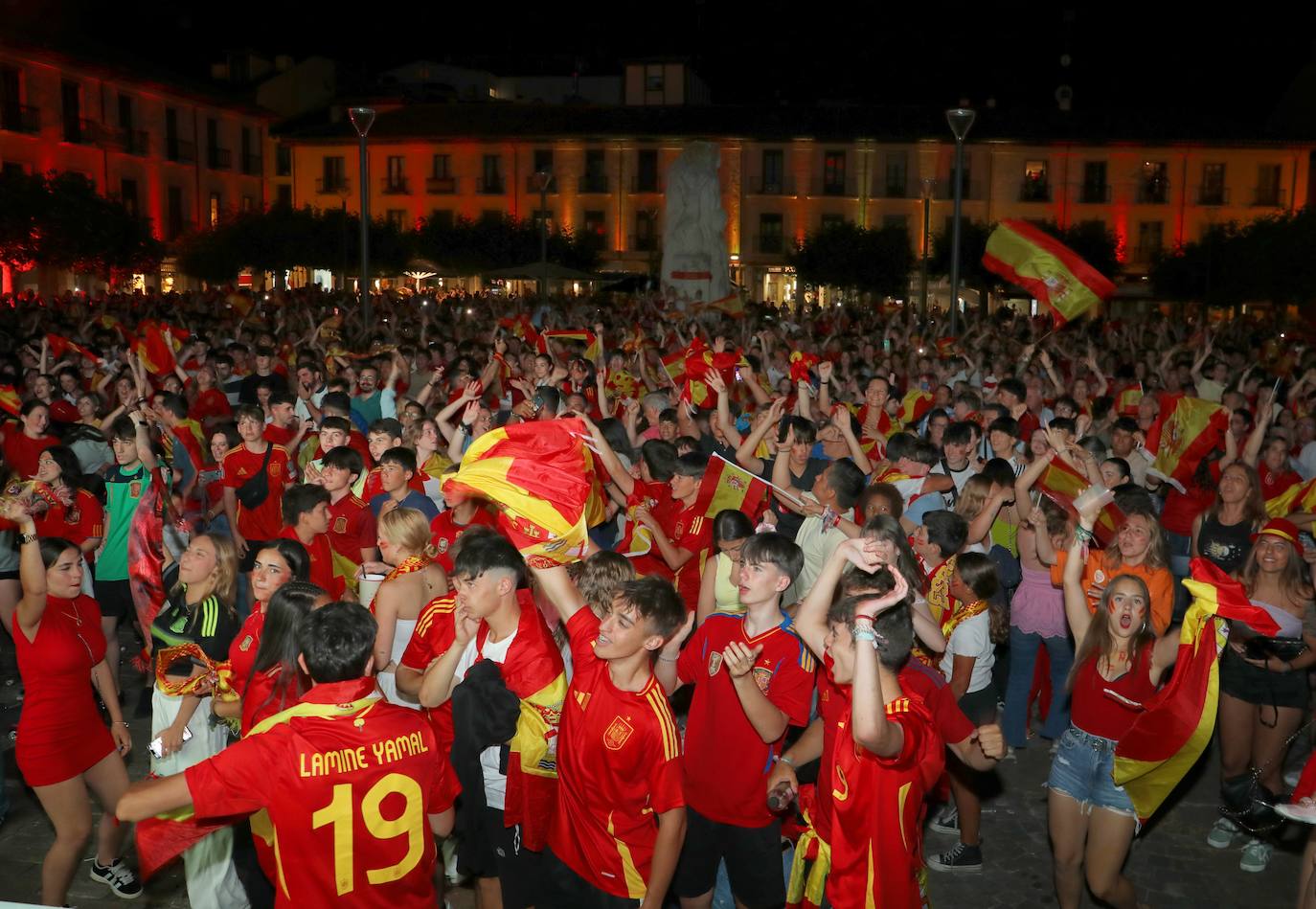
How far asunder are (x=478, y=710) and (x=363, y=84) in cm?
6454

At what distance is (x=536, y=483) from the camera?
424cm

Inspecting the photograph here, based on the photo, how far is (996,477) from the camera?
673cm

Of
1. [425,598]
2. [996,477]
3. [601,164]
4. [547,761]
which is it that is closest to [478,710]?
[547,761]

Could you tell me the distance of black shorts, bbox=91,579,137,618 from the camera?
23.6 ft

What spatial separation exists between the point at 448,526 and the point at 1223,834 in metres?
4.19

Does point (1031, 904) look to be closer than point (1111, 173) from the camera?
Yes

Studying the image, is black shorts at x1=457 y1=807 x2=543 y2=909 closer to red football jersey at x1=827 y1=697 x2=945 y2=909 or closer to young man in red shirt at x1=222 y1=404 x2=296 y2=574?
red football jersey at x1=827 y1=697 x2=945 y2=909

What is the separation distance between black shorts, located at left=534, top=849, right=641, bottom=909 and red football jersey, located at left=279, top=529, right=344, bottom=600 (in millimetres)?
2507

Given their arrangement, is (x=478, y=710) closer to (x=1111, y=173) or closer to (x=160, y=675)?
(x=160, y=675)

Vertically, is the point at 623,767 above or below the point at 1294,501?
below

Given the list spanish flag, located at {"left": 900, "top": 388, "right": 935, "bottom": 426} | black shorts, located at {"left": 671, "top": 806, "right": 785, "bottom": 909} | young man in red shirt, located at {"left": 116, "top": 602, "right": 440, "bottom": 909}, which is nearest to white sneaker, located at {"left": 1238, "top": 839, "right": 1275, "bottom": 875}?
black shorts, located at {"left": 671, "top": 806, "right": 785, "bottom": 909}

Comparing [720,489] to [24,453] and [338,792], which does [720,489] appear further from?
[24,453]

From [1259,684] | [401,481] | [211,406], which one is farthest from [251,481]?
[1259,684]

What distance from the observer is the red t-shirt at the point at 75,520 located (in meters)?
7.01
